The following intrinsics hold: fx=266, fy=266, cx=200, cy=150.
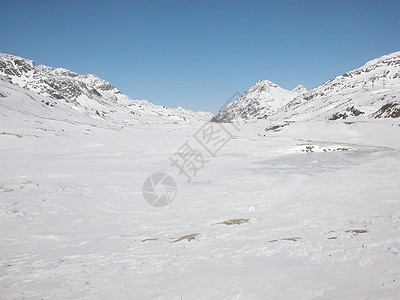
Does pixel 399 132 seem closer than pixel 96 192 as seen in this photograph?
No

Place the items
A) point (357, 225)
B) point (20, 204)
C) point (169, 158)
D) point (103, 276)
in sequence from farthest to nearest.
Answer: point (169, 158), point (20, 204), point (357, 225), point (103, 276)

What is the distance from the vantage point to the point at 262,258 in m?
9.55

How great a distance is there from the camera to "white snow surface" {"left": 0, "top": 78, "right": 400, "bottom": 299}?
7.90 meters

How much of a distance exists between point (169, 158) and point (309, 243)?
89.5 feet

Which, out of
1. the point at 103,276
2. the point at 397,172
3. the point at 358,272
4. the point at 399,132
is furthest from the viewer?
the point at 399,132

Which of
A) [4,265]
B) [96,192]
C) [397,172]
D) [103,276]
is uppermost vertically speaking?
[96,192]

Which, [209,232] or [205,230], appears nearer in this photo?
[209,232]

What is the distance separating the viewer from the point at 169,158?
36.1m

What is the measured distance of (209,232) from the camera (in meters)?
13.0

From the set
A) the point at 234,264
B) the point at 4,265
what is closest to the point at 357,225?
the point at 234,264

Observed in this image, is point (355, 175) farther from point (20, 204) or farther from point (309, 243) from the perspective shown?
point (20, 204)

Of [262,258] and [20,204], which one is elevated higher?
[20,204]

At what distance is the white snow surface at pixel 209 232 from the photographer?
790 cm

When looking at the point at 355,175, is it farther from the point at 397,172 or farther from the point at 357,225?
the point at 357,225
